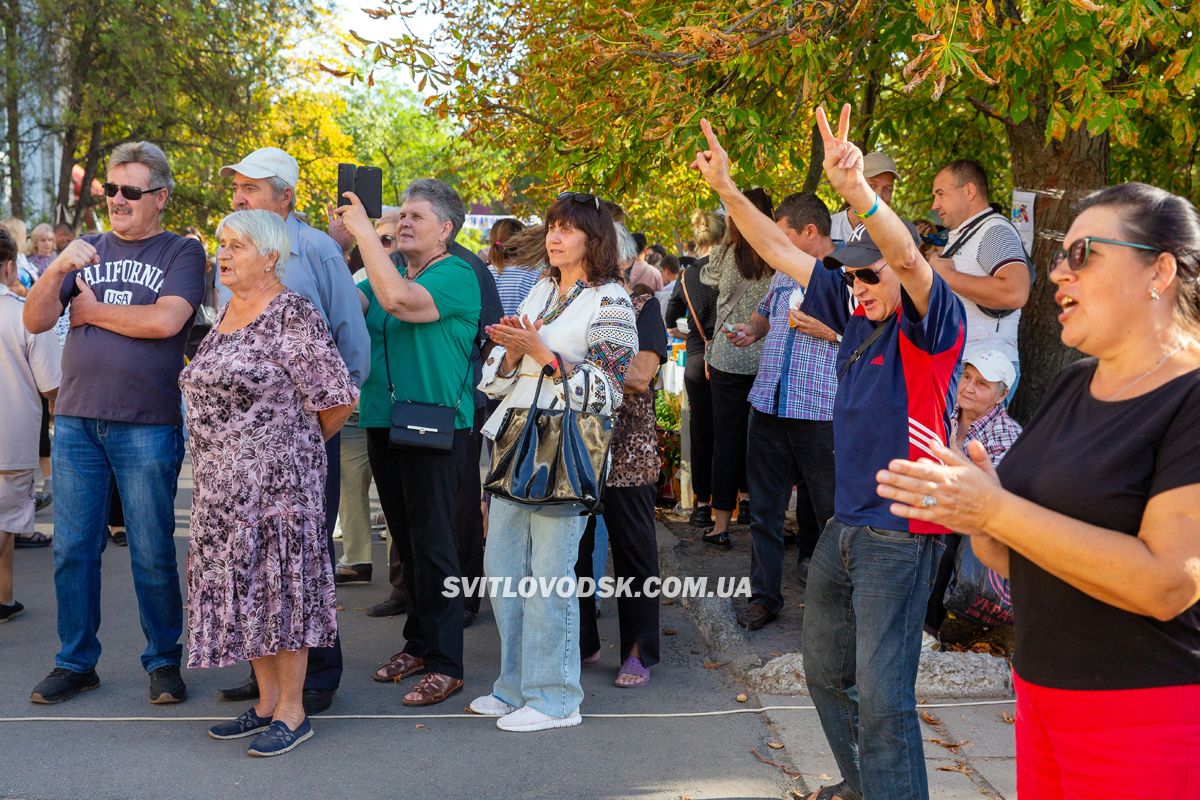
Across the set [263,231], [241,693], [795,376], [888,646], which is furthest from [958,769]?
[263,231]

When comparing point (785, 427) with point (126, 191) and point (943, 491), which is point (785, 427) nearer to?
point (126, 191)

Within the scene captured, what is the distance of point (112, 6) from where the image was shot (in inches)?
722

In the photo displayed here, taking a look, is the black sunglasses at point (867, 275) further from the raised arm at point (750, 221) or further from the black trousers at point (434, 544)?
the black trousers at point (434, 544)

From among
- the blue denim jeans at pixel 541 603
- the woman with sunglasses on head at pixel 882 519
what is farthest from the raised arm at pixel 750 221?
the blue denim jeans at pixel 541 603

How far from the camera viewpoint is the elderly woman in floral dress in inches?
173

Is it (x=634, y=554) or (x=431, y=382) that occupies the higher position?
(x=431, y=382)

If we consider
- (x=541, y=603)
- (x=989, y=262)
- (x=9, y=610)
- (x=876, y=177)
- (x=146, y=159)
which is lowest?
(x=9, y=610)

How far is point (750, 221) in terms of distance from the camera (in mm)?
3855

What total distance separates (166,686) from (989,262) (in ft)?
13.7

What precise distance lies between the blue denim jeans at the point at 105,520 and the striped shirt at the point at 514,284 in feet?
10.0

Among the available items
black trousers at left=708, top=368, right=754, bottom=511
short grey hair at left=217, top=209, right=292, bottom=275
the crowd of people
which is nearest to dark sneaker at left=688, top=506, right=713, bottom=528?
black trousers at left=708, top=368, right=754, bottom=511

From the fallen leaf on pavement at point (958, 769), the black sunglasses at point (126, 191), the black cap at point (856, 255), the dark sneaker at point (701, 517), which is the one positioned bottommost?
the fallen leaf on pavement at point (958, 769)

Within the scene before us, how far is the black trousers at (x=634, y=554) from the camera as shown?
5.43 metres

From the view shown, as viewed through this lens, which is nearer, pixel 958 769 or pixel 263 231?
pixel 958 769
